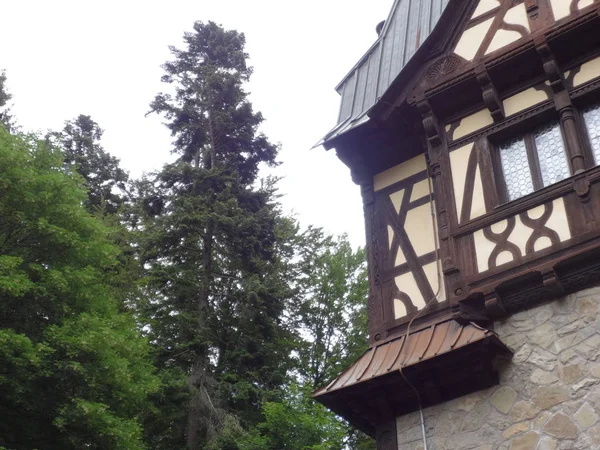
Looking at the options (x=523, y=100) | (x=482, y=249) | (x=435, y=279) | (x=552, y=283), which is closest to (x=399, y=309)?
(x=435, y=279)

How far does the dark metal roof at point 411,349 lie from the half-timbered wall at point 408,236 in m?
0.50

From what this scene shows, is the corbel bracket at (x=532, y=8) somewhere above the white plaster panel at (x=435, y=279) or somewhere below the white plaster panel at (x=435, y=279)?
above

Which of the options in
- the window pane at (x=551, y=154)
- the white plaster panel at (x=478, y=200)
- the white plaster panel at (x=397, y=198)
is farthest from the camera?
the white plaster panel at (x=397, y=198)

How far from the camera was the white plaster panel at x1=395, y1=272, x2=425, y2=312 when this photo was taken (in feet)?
29.4

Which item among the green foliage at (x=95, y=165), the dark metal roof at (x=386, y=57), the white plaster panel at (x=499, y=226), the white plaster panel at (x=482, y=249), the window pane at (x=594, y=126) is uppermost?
the green foliage at (x=95, y=165)

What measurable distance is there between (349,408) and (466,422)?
4.92 feet

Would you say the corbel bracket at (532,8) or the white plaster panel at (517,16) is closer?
the corbel bracket at (532,8)

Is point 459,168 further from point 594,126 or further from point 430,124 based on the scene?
point 594,126

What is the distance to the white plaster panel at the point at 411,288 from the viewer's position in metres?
8.96

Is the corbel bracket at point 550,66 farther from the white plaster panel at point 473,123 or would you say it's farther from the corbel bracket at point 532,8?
the white plaster panel at point 473,123

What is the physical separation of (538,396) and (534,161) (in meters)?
2.89

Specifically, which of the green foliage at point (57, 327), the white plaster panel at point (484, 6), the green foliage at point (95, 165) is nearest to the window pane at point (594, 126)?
the white plaster panel at point (484, 6)

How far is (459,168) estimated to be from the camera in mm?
9141

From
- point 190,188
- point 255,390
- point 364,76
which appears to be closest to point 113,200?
point 190,188
